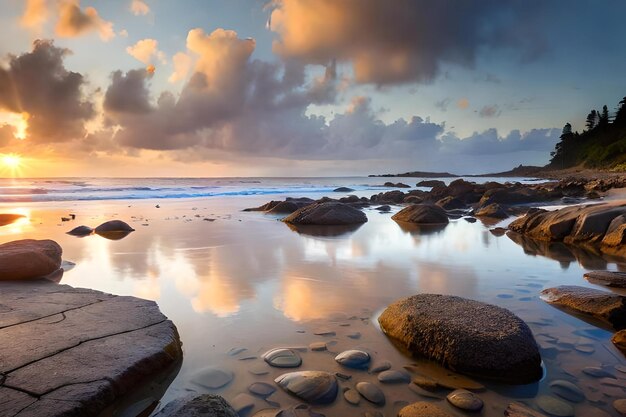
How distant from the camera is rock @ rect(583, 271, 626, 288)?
16.7 feet

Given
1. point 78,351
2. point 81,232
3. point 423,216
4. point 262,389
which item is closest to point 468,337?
point 262,389

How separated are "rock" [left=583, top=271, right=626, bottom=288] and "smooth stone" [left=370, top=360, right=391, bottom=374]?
408 centimetres

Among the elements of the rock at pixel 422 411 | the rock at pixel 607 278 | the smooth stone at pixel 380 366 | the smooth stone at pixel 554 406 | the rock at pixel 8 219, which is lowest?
the rock at pixel 8 219

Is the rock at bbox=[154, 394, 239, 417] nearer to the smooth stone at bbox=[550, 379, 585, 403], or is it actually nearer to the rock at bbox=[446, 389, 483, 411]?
the rock at bbox=[446, 389, 483, 411]

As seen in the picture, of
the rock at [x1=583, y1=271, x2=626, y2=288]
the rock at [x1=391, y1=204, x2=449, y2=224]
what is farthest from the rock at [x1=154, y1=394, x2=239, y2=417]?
the rock at [x1=391, y1=204, x2=449, y2=224]

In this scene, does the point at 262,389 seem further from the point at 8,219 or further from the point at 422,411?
the point at 8,219

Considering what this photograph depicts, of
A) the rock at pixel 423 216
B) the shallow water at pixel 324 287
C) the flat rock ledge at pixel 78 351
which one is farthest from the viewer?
the rock at pixel 423 216

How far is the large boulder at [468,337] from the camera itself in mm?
2850

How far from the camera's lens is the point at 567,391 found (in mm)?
2609

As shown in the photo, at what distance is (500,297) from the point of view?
4.69 metres

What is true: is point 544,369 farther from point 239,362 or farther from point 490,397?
point 239,362

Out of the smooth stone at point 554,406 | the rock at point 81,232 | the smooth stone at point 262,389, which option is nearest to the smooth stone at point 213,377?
the smooth stone at point 262,389

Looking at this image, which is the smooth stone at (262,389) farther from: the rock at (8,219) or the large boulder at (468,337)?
the rock at (8,219)

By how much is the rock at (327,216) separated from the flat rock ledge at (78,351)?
8430 millimetres
